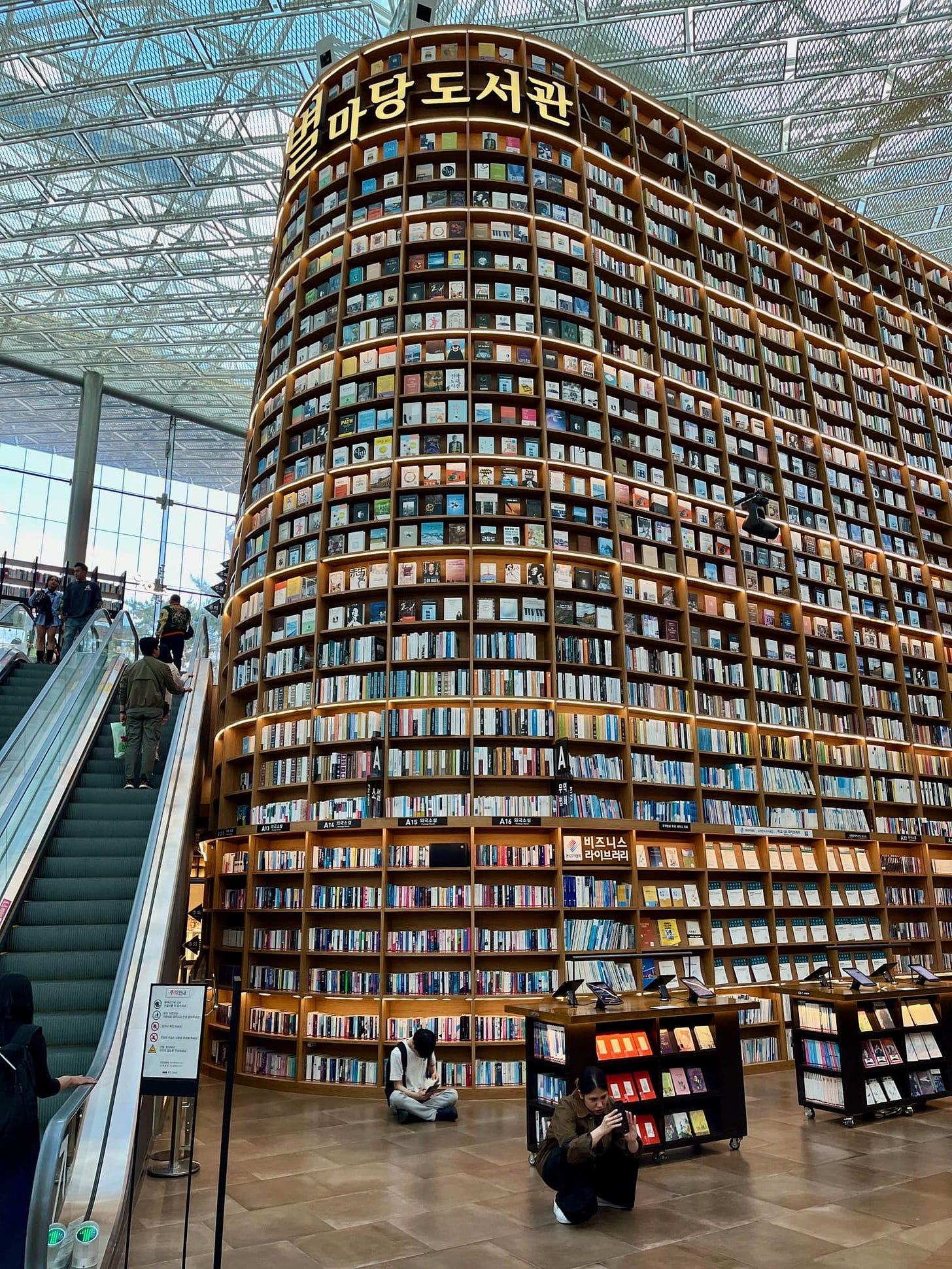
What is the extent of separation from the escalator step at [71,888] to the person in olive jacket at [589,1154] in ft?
9.35

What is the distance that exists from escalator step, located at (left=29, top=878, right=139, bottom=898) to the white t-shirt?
6.23 ft

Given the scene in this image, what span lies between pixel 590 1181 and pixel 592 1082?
0.43 m

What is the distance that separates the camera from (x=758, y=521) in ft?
26.8

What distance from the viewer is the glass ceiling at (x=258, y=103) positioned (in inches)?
423

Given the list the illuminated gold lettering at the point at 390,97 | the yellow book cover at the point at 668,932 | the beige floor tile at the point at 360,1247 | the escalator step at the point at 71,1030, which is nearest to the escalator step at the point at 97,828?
the escalator step at the point at 71,1030

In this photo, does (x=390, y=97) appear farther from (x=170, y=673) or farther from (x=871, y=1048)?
(x=871, y=1048)

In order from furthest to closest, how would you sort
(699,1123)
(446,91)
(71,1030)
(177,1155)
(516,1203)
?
(446,91) → (699,1123) → (177,1155) → (71,1030) → (516,1203)

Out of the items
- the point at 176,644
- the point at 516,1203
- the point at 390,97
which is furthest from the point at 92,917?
the point at 390,97

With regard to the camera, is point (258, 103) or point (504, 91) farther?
point (258, 103)

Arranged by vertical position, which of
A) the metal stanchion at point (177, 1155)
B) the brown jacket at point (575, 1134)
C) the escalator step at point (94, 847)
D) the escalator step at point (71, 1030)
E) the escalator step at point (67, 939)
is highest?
the escalator step at point (94, 847)

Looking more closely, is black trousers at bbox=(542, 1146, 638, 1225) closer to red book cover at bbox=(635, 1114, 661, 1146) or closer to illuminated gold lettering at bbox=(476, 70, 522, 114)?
red book cover at bbox=(635, 1114, 661, 1146)

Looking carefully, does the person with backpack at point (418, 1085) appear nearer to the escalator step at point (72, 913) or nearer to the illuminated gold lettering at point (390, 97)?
the escalator step at point (72, 913)

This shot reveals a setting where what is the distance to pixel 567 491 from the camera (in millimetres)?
7805

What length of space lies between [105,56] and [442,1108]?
12.6 metres
